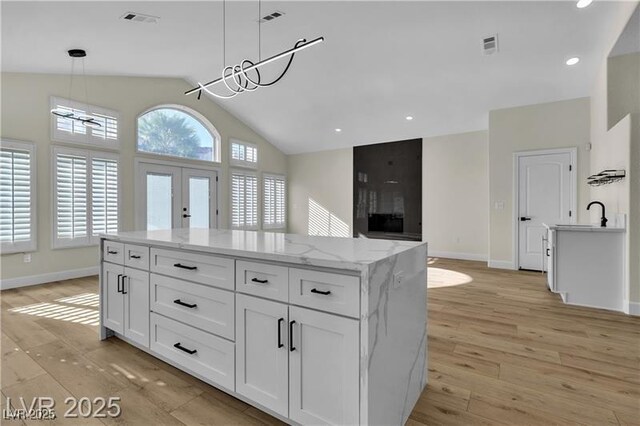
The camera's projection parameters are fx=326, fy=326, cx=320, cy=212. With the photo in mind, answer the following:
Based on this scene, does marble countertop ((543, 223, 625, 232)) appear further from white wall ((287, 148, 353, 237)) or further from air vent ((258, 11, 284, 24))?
white wall ((287, 148, 353, 237))

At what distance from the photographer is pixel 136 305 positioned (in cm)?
228

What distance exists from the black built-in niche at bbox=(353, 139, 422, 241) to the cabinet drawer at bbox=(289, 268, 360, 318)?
603 cm

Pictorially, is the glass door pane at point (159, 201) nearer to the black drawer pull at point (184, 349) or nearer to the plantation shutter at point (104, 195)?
the plantation shutter at point (104, 195)

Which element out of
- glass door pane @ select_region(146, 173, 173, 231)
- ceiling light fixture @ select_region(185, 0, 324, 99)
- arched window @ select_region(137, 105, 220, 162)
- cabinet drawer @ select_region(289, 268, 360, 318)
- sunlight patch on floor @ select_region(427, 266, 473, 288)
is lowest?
sunlight patch on floor @ select_region(427, 266, 473, 288)

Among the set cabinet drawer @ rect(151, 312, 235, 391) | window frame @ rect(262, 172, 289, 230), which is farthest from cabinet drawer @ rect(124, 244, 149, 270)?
window frame @ rect(262, 172, 289, 230)

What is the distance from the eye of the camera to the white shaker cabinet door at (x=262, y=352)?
4.92 ft

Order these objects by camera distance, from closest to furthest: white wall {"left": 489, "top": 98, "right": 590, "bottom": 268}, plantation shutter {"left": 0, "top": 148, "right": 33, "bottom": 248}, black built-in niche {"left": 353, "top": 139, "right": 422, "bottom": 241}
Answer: plantation shutter {"left": 0, "top": 148, "right": 33, "bottom": 248}, white wall {"left": 489, "top": 98, "right": 590, "bottom": 268}, black built-in niche {"left": 353, "top": 139, "right": 422, "bottom": 241}

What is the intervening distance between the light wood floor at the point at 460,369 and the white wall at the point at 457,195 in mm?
2979

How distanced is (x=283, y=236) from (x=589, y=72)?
4886 millimetres

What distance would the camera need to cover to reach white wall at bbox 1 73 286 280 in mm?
4184

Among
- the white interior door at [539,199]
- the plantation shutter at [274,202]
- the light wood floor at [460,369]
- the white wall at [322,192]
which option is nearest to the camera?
the light wood floor at [460,369]

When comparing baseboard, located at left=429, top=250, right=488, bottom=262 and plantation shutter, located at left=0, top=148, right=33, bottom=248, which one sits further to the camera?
baseboard, located at left=429, top=250, right=488, bottom=262

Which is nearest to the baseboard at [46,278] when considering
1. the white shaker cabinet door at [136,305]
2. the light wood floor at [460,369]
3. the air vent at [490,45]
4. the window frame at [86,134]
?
the light wood floor at [460,369]

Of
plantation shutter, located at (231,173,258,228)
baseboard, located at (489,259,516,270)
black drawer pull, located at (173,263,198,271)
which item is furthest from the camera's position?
plantation shutter, located at (231,173,258,228)
